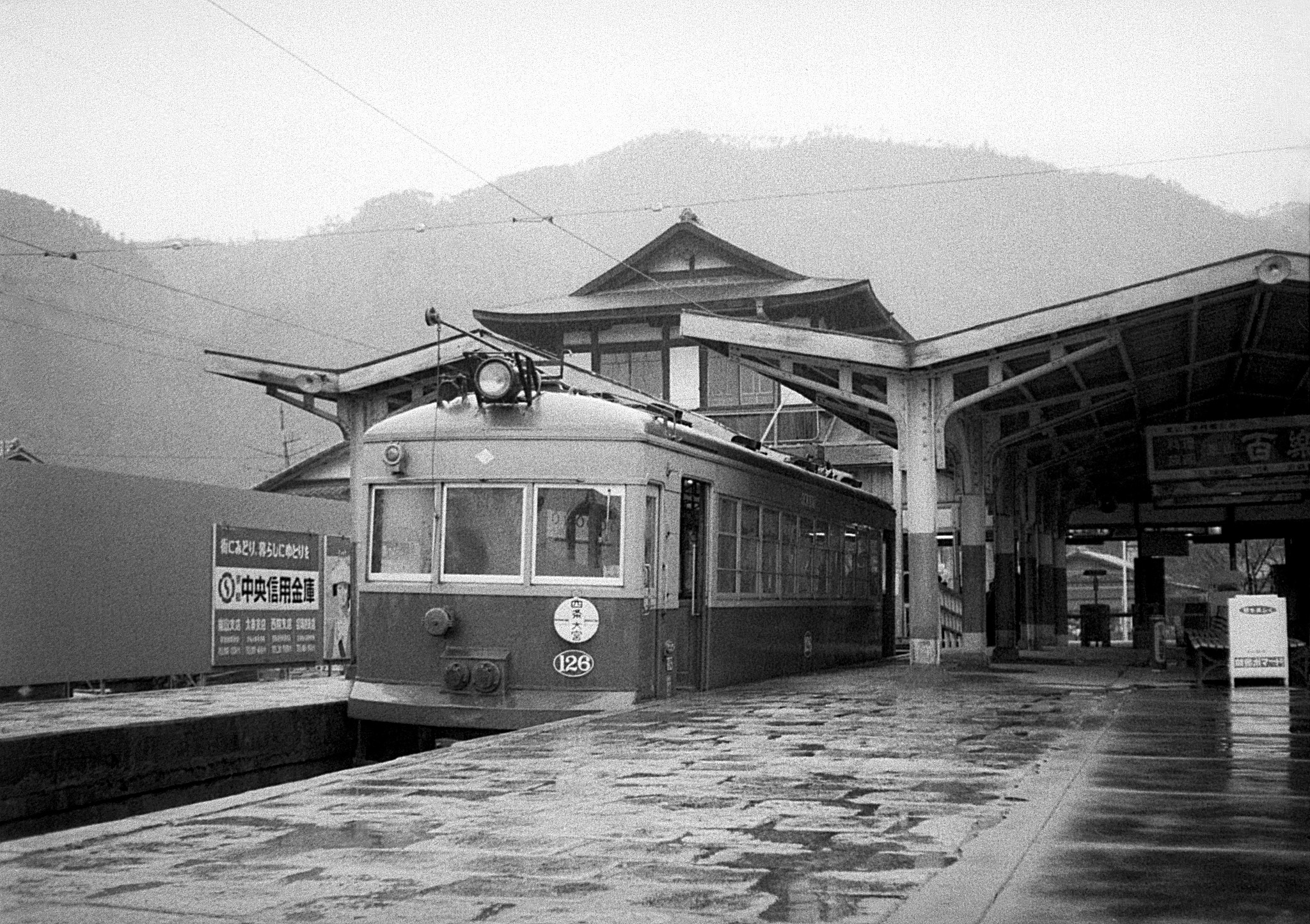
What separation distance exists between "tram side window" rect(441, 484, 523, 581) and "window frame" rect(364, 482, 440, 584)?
7 cm

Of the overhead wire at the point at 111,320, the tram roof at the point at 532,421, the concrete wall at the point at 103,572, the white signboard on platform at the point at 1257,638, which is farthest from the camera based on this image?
the white signboard on platform at the point at 1257,638

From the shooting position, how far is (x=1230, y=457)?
19.2 meters

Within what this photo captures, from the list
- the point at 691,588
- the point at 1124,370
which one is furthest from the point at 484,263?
the point at 691,588

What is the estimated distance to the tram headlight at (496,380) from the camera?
389 inches

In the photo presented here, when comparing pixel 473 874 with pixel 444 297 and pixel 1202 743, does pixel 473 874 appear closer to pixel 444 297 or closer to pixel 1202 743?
pixel 1202 743

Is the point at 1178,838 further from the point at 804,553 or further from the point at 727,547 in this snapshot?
the point at 804,553

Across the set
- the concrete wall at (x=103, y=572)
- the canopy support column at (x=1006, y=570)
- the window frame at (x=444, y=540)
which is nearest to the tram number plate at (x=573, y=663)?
the window frame at (x=444, y=540)

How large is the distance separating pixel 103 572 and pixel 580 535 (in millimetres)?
4829

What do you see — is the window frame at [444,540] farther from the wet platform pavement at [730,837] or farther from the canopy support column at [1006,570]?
the canopy support column at [1006,570]

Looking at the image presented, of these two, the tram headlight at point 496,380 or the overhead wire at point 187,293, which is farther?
the overhead wire at point 187,293

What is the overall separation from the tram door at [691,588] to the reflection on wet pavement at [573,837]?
2558 mm

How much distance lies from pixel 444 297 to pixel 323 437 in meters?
13.6

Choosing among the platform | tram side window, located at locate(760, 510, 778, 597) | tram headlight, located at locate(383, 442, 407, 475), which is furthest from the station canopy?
the platform

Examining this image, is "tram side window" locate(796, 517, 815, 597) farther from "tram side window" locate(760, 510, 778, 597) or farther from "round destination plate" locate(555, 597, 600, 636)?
"round destination plate" locate(555, 597, 600, 636)
